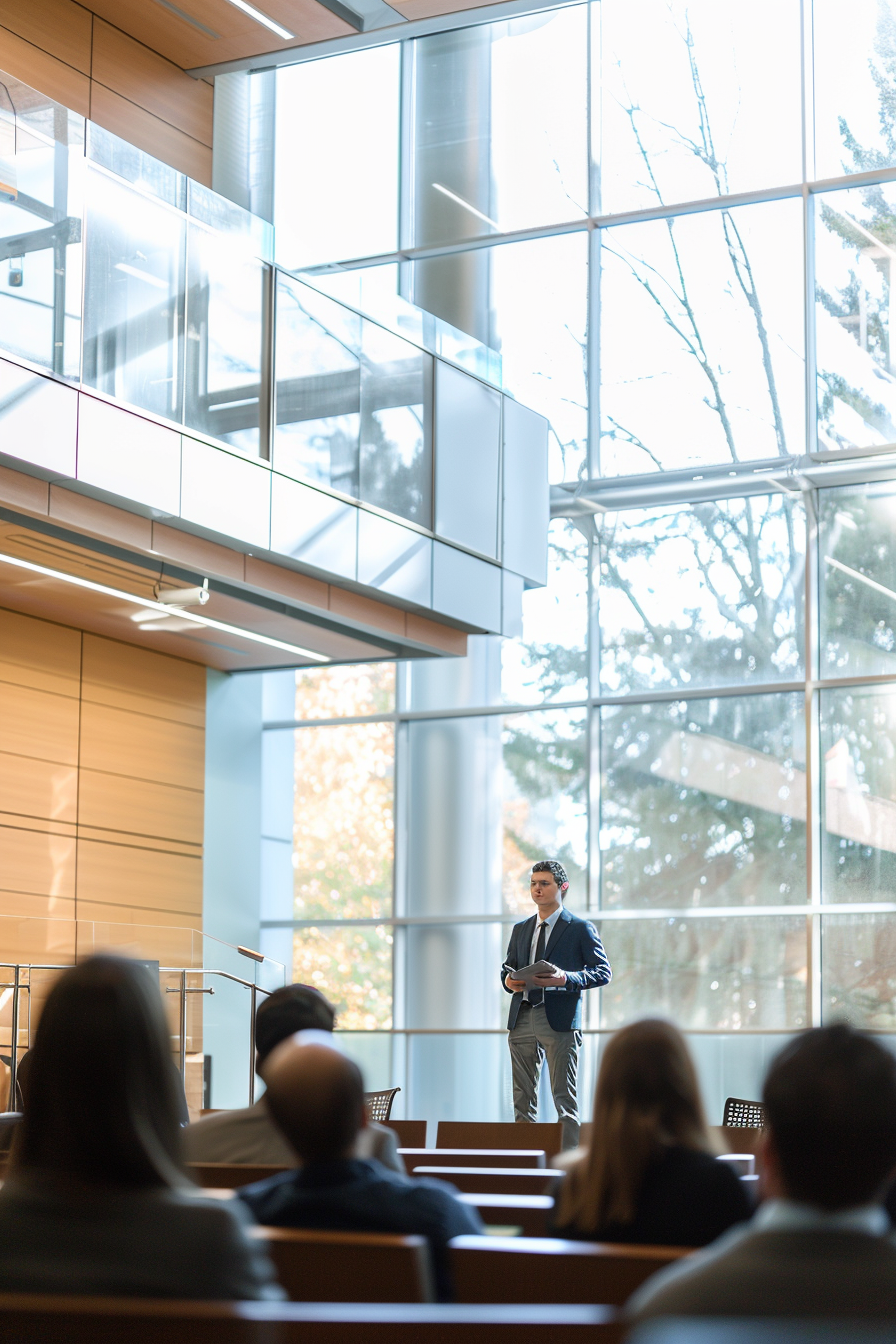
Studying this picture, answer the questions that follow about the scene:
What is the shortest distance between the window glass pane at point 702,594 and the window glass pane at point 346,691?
1949 millimetres

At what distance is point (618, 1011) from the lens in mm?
12164

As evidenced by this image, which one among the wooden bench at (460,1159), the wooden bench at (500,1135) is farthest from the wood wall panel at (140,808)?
the wooden bench at (460,1159)

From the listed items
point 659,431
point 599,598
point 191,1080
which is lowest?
point 191,1080

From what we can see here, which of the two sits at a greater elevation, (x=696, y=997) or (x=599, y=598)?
(x=599, y=598)

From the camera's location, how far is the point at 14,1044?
28.7ft

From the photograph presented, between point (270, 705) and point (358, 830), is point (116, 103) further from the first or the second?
point (358, 830)

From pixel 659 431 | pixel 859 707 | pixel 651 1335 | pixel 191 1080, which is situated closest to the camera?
pixel 651 1335

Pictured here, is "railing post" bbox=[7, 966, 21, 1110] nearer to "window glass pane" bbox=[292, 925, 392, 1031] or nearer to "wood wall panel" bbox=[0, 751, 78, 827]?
"wood wall panel" bbox=[0, 751, 78, 827]

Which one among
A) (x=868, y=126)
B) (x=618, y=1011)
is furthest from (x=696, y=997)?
(x=868, y=126)

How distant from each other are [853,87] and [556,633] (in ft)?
15.1

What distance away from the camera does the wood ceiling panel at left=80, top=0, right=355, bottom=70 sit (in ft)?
39.3

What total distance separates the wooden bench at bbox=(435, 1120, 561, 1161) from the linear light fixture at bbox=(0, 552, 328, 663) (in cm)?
493

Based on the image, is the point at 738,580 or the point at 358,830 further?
the point at 358,830

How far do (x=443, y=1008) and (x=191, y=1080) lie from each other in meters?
3.48
